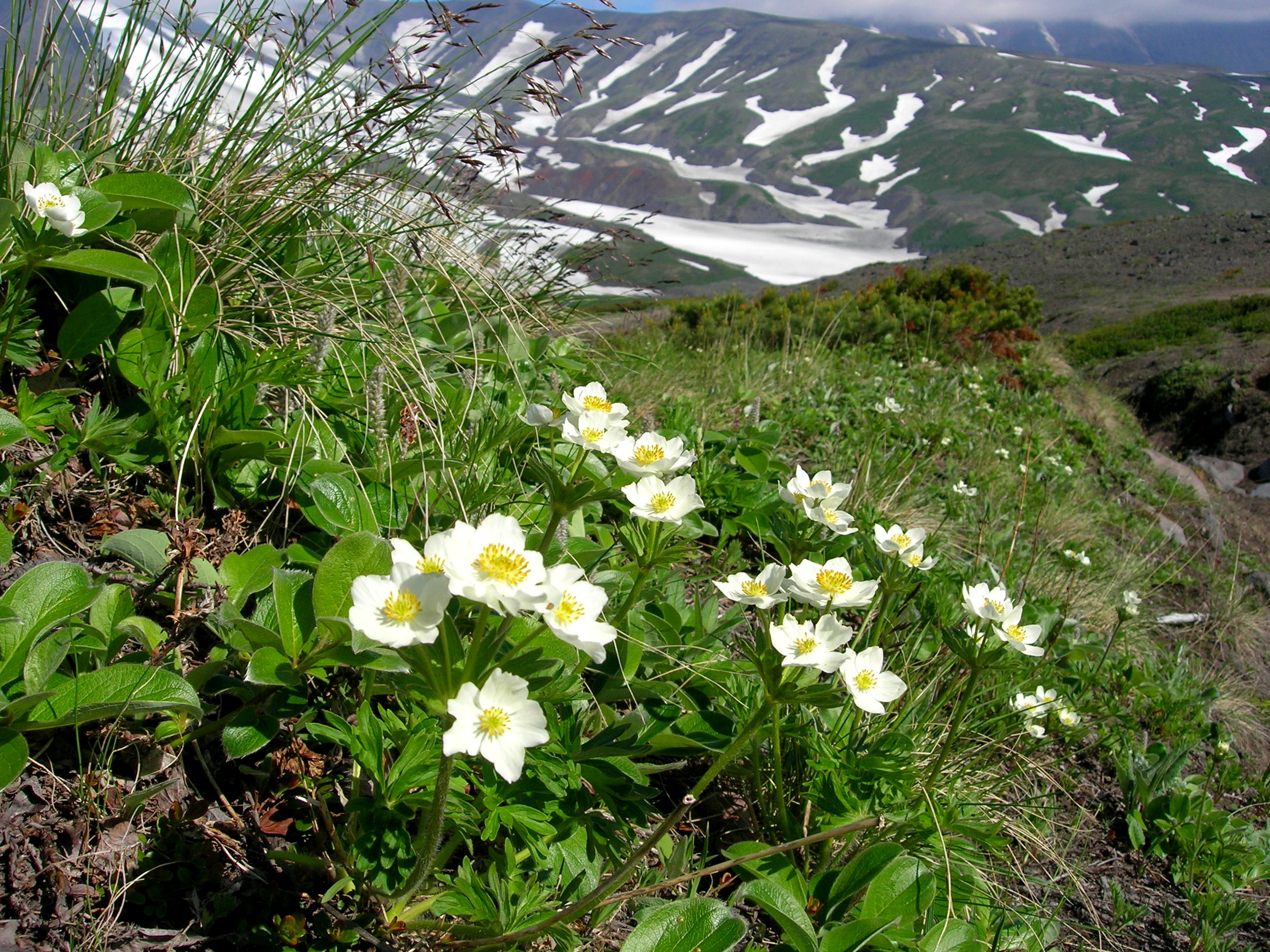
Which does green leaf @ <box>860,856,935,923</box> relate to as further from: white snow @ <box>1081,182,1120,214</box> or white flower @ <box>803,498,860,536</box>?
white snow @ <box>1081,182,1120,214</box>

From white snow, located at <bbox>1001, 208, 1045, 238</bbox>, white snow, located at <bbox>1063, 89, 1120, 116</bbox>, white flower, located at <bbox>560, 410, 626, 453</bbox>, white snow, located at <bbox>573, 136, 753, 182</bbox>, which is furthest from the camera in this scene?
white snow, located at <bbox>573, 136, 753, 182</bbox>

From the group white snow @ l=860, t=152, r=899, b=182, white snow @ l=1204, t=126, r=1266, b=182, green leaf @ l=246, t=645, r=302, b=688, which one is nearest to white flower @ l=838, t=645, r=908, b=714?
green leaf @ l=246, t=645, r=302, b=688

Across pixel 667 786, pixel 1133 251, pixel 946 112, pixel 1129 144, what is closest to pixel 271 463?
pixel 667 786

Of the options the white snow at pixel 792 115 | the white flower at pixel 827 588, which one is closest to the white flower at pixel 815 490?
the white flower at pixel 827 588

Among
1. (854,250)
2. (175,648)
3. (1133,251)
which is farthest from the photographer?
(854,250)

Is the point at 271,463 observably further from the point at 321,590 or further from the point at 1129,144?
the point at 1129,144

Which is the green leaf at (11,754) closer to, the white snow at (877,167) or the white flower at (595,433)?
the white flower at (595,433)
